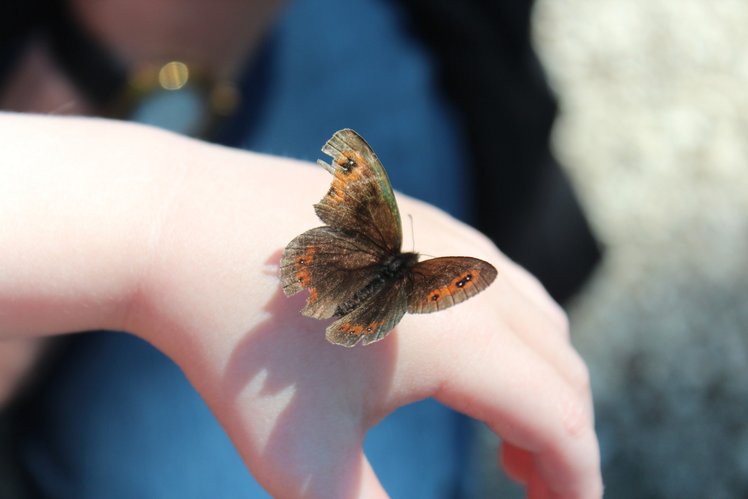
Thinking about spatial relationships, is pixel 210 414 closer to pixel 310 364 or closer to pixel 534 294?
pixel 310 364

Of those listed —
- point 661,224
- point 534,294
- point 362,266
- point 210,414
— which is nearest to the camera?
point 362,266

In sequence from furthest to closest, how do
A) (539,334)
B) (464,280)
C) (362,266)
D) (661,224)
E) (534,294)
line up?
1. (661,224)
2. (534,294)
3. (539,334)
4. (362,266)
5. (464,280)

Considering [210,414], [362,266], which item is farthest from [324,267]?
[210,414]

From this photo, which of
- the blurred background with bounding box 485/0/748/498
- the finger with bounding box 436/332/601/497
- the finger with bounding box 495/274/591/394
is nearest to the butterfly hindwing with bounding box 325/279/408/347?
the finger with bounding box 436/332/601/497

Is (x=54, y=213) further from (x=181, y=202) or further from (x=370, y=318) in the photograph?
(x=370, y=318)

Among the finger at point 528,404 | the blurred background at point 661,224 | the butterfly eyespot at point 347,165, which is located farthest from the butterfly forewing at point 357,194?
the blurred background at point 661,224

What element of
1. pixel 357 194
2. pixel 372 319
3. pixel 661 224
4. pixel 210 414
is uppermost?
pixel 357 194

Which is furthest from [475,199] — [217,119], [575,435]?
[575,435]
